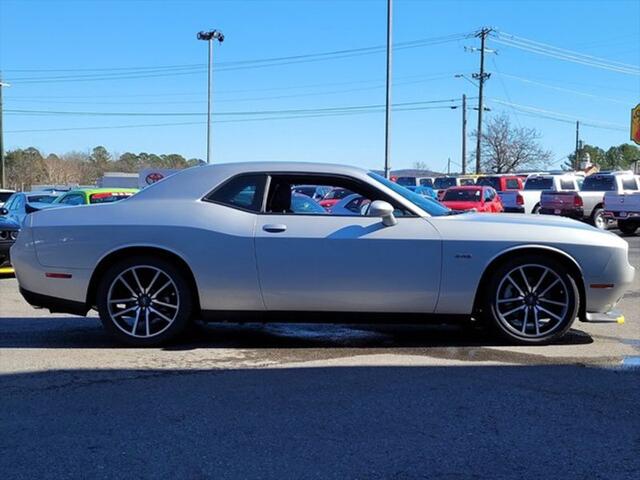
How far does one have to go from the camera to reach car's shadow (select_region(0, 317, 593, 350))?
608 centimetres

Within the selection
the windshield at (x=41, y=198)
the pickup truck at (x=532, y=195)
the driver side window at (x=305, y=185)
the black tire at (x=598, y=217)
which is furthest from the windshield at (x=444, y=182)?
the driver side window at (x=305, y=185)

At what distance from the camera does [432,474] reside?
132 inches

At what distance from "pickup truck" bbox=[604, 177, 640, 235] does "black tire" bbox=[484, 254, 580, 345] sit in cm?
1475

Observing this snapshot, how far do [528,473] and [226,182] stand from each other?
3661 millimetres

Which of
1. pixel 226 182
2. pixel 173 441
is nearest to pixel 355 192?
pixel 226 182

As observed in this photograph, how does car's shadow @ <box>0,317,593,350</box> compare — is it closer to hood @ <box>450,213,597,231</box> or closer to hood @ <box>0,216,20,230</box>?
hood @ <box>450,213,597,231</box>

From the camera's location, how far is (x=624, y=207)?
757 inches

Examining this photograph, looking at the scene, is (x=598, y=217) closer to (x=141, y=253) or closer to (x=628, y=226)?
(x=628, y=226)

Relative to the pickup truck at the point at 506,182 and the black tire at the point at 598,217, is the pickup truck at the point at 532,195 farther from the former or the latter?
the pickup truck at the point at 506,182

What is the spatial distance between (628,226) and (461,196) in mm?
5110

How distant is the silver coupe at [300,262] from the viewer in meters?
5.70

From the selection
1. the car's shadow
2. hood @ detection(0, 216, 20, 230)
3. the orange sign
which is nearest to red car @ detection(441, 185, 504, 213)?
the orange sign

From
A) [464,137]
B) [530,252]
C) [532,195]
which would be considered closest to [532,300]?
[530,252]

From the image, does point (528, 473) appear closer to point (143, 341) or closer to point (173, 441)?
point (173, 441)
